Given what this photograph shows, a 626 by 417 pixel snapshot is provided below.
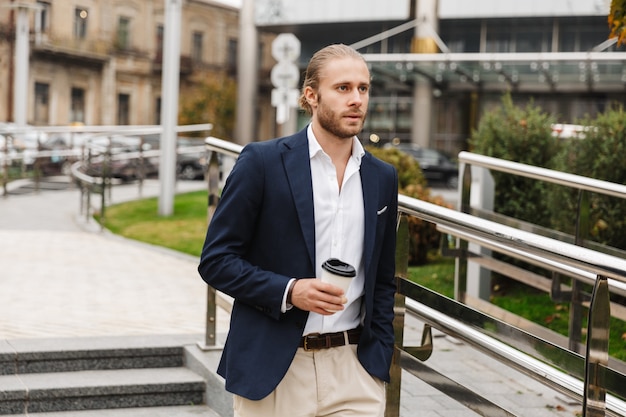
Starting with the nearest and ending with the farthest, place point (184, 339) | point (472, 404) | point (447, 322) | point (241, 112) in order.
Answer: point (472, 404) → point (447, 322) → point (184, 339) → point (241, 112)

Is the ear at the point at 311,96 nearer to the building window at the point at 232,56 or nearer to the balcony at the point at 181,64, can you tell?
the balcony at the point at 181,64

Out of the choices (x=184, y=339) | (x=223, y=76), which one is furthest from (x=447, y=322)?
(x=223, y=76)

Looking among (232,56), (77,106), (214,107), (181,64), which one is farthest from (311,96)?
(232,56)

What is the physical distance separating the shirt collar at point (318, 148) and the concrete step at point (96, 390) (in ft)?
9.23

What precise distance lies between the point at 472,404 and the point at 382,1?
37.5 meters

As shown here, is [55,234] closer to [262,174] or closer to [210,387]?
[210,387]

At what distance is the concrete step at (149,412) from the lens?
17.4 ft

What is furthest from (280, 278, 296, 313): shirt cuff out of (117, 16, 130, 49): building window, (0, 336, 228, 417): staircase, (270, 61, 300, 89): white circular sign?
(117, 16, 130, 49): building window

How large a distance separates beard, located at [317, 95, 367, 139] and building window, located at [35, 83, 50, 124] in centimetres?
4534

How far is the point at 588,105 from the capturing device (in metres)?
37.9

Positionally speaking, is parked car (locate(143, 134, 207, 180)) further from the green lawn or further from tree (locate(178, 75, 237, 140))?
tree (locate(178, 75, 237, 140))

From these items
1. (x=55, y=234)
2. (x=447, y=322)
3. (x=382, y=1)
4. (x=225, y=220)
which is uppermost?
(x=382, y=1)

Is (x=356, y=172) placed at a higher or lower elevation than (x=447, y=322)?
higher

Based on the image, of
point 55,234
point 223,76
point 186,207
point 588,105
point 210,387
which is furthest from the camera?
point 223,76
